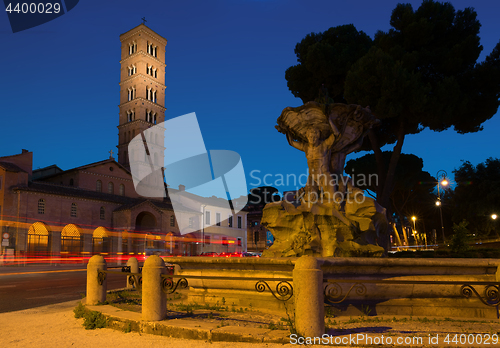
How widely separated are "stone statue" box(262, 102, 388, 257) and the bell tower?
179 feet

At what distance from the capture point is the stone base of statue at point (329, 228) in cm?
797

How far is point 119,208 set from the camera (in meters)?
41.3

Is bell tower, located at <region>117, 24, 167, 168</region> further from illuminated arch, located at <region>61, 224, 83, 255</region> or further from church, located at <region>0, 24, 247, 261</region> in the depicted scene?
illuminated arch, located at <region>61, 224, 83, 255</region>

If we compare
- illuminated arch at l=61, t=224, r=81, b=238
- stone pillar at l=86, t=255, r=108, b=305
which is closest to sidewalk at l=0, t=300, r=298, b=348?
stone pillar at l=86, t=255, r=108, b=305

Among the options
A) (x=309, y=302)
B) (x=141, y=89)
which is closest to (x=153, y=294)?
(x=309, y=302)

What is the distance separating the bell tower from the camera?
62.5 m

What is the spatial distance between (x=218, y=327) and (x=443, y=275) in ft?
12.4

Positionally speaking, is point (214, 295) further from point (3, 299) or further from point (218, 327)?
point (3, 299)

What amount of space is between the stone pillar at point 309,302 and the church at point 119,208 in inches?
1304

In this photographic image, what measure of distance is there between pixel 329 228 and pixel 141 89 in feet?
202

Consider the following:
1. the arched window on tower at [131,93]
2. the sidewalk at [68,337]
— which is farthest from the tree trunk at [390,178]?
the arched window on tower at [131,93]

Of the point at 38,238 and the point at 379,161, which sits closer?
the point at 379,161

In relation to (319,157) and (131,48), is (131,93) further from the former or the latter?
(319,157)

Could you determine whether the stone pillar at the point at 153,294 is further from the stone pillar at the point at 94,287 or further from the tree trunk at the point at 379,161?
the tree trunk at the point at 379,161
